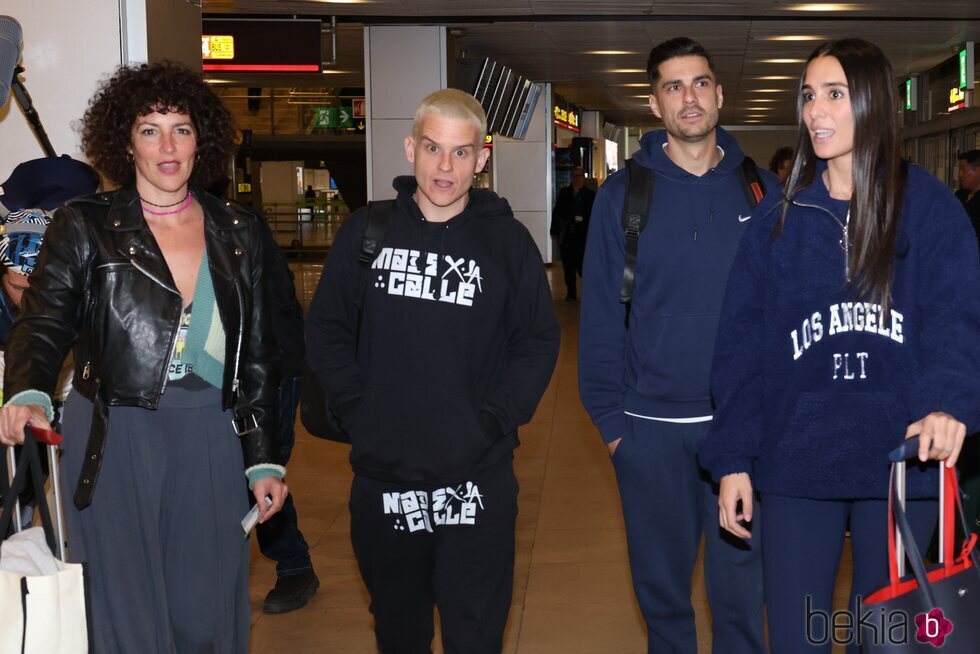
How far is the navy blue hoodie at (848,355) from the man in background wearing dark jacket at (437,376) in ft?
2.43

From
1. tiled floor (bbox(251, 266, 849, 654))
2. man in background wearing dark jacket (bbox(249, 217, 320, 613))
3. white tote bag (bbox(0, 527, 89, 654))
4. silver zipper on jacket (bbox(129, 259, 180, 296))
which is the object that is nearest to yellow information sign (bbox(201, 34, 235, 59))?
tiled floor (bbox(251, 266, 849, 654))

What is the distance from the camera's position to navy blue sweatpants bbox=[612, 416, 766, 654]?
133 inches

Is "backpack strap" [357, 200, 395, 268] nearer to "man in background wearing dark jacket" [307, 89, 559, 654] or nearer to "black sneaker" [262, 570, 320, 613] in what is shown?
"man in background wearing dark jacket" [307, 89, 559, 654]

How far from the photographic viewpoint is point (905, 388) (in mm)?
2539

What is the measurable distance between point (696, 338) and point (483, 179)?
19.7 meters

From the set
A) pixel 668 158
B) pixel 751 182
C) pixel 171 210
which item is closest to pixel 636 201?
pixel 668 158

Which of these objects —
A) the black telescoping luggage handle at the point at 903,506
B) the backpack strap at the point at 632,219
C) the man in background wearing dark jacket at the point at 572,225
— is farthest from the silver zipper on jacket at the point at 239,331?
the man in background wearing dark jacket at the point at 572,225

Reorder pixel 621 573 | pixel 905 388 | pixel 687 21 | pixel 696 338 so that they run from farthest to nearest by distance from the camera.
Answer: pixel 687 21, pixel 621 573, pixel 696 338, pixel 905 388

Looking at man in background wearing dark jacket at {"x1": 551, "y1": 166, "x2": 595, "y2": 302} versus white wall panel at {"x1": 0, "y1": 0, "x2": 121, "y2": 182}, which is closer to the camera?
white wall panel at {"x1": 0, "y1": 0, "x2": 121, "y2": 182}

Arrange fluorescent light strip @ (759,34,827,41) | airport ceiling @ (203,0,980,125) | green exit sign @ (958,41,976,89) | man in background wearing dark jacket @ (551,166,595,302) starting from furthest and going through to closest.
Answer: man in background wearing dark jacket @ (551,166,595,302)
green exit sign @ (958,41,976,89)
fluorescent light strip @ (759,34,827,41)
airport ceiling @ (203,0,980,125)

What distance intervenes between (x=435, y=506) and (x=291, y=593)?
2.00 m

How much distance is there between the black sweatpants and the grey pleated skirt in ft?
1.31

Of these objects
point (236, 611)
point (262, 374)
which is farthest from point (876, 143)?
point (236, 611)

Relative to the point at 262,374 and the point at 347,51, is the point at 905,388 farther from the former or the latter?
the point at 347,51
